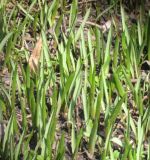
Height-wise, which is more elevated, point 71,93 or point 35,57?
point 35,57

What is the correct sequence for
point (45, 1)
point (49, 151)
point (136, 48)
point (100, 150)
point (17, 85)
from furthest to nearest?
point (45, 1) → point (136, 48) → point (17, 85) → point (100, 150) → point (49, 151)

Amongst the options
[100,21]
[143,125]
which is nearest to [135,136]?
[143,125]

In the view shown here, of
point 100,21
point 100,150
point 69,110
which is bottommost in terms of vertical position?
point 100,150

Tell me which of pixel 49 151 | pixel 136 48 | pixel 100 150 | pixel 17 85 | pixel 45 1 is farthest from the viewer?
pixel 45 1

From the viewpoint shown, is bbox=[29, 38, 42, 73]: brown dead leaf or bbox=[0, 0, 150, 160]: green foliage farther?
bbox=[29, 38, 42, 73]: brown dead leaf

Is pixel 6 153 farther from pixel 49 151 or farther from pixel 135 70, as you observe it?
pixel 135 70

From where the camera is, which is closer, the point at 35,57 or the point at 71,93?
the point at 71,93

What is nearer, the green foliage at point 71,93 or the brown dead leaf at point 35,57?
the green foliage at point 71,93

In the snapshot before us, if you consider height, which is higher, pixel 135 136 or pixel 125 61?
pixel 125 61
